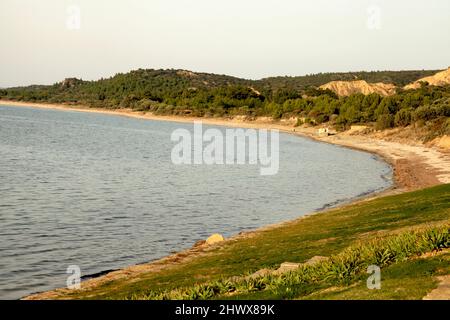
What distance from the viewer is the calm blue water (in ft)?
71.9

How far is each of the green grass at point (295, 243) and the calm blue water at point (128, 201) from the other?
3058 mm

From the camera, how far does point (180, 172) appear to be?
5347cm

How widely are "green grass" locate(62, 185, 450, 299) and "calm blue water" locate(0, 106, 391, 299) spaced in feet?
10.0

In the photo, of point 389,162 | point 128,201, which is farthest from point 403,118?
point 128,201

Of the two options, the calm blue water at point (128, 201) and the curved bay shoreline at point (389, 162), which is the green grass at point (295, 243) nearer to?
the curved bay shoreline at point (389, 162)

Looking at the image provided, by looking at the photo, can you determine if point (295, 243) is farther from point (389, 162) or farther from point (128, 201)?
point (389, 162)

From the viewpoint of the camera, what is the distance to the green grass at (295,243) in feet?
53.8

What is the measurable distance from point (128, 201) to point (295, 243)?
17.2 metres

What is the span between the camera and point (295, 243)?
20672 millimetres

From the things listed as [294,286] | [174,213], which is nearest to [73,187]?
[174,213]

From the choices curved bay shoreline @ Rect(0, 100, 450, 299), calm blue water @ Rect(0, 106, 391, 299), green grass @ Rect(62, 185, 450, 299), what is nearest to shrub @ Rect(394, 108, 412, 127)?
curved bay shoreline @ Rect(0, 100, 450, 299)

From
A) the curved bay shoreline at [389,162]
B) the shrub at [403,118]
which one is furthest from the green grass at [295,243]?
the shrub at [403,118]
